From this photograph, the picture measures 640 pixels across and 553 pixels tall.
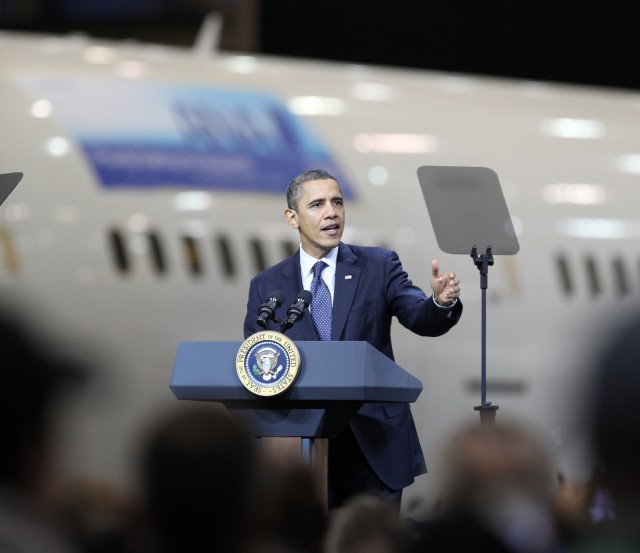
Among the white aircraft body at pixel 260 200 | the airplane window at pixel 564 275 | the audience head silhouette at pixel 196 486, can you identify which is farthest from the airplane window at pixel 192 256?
the audience head silhouette at pixel 196 486

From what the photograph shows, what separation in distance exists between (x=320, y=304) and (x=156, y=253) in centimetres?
423

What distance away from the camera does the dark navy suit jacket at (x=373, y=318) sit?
218 inches

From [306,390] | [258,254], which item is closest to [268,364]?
[306,390]

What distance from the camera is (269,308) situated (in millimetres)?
5172

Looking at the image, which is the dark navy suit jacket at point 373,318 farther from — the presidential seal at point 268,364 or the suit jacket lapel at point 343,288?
the presidential seal at point 268,364

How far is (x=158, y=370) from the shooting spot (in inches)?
372

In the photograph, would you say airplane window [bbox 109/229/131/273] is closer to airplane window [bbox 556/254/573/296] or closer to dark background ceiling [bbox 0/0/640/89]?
airplane window [bbox 556/254/573/296]

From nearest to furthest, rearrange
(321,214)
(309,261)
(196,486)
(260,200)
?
(196,486) → (321,214) → (309,261) → (260,200)

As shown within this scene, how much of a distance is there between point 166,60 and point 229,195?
1409mm

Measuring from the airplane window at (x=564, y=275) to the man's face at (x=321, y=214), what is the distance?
564cm

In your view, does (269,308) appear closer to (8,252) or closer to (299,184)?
(299,184)

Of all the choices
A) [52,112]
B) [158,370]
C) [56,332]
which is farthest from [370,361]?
[52,112]

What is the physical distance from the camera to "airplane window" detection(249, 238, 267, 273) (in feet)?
32.9

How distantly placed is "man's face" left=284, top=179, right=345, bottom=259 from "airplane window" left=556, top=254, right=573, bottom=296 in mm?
5641
